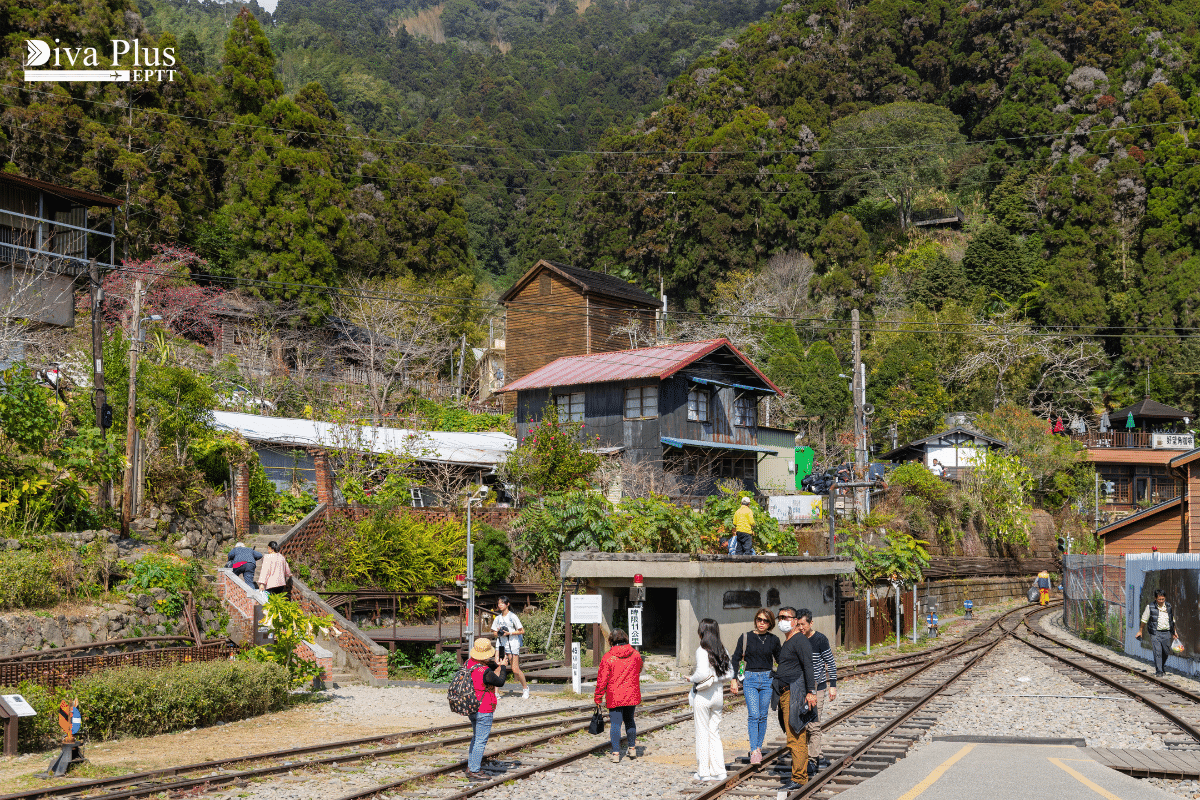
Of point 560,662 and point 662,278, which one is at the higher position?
point 662,278

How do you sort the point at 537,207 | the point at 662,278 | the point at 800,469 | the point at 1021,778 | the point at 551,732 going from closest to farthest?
the point at 1021,778
the point at 551,732
the point at 800,469
the point at 662,278
the point at 537,207

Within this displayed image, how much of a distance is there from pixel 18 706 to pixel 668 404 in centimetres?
2797

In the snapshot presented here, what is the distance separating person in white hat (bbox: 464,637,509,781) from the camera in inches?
432

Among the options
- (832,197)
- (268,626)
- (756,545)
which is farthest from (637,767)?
(832,197)

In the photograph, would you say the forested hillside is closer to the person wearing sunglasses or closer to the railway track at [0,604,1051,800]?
the railway track at [0,604,1051,800]

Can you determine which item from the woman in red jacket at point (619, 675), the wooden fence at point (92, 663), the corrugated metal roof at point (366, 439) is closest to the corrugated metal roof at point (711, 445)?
the corrugated metal roof at point (366, 439)

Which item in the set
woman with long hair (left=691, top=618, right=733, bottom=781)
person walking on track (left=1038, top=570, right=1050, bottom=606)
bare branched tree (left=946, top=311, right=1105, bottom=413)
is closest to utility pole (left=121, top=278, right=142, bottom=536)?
woman with long hair (left=691, top=618, right=733, bottom=781)

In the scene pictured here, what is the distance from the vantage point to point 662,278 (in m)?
69.3

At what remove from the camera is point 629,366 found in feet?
130

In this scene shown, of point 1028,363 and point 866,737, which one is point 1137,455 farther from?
point 866,737

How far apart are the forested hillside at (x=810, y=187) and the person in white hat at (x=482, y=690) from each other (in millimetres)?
40378

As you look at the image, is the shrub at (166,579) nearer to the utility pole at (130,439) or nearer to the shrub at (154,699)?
the shrub at (154,699)

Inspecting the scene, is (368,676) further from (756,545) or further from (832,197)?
(832,197)

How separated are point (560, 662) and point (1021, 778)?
41.8ft
